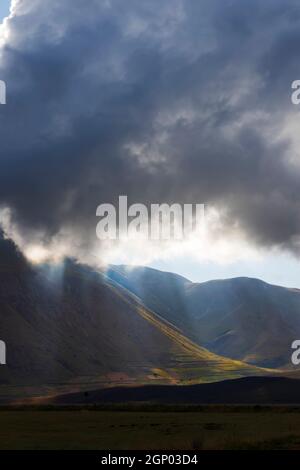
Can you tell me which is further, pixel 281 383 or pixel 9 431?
pixel 281 383

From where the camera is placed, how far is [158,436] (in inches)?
2370

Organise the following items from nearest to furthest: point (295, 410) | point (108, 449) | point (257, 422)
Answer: point (108, 449) < point (257, 422) < point (295, 410)

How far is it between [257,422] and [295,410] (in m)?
32.3

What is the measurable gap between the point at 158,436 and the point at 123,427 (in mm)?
13394

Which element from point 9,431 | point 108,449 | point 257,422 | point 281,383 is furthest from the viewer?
point 281,383

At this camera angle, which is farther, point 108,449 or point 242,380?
point 242,380
